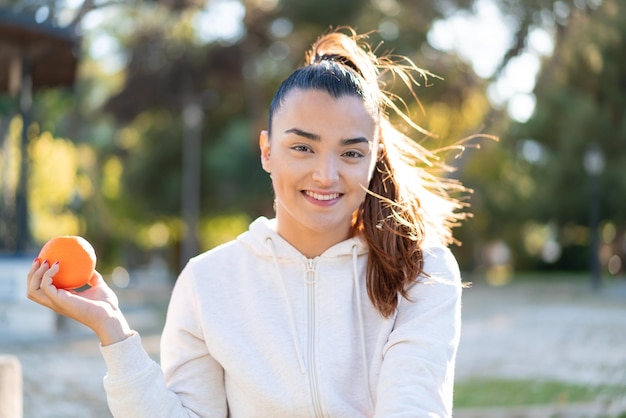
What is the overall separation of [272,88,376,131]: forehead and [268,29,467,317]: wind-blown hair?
0.05 ft

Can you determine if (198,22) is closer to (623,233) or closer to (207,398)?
(623,233)

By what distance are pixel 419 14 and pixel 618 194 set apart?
43.6 ft

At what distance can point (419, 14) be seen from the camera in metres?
24.6

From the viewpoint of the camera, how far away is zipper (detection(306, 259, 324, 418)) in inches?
99.3

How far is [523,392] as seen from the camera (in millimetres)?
8148

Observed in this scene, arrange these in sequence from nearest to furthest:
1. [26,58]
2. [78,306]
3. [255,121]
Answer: [78,306], [26,58], [255,121]

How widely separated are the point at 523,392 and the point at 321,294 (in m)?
5.89

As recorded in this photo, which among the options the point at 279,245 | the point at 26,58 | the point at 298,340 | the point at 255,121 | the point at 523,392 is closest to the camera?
the point at 298,340

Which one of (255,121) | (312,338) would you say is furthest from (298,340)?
(255,121)

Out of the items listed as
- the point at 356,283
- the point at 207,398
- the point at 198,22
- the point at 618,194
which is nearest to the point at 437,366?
the point at 356,283

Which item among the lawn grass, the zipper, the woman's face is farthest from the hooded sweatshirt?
the lawn grass

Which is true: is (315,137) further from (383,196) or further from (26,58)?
(26,58)

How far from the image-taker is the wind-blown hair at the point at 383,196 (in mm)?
2611

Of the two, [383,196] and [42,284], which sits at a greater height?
[383,196]
